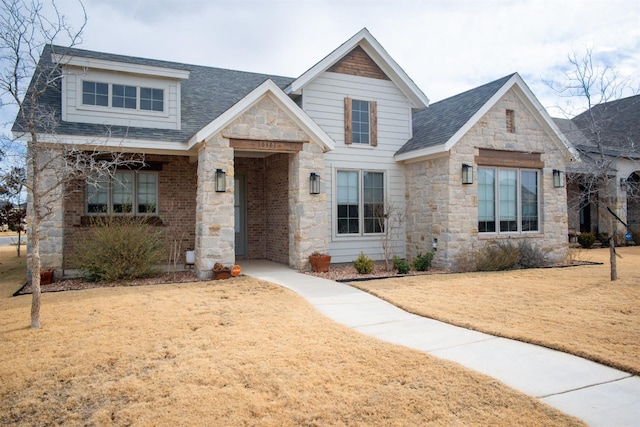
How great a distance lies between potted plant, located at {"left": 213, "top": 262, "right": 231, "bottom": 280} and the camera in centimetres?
983

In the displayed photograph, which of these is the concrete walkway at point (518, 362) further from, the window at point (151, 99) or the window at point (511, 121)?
the window at point (511, 121)


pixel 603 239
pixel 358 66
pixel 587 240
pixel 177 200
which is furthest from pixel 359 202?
pixel 603 239

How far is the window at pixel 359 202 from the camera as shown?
41.3ft

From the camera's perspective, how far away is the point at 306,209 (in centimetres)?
1093

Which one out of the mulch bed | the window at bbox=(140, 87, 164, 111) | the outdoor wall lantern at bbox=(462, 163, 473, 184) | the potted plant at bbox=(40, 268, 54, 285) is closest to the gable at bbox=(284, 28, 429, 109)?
the outdoor wall lantern at bbox=(462, 163, 473, 184)

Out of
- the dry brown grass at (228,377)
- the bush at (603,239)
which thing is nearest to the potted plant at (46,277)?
the dry brown grass at (228,377)

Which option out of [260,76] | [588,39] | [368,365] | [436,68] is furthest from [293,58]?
[368,365]

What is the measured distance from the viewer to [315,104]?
12.4 metres

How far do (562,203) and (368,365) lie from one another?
439 inches

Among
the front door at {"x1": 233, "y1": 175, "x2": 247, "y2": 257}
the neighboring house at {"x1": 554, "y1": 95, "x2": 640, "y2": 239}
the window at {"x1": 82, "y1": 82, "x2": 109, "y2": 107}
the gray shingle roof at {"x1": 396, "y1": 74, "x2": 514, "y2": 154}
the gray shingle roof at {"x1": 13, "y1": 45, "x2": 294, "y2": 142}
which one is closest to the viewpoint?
the gray shingle roof at {"x1": 13, "y1": 45, "x2": 294, "y2": 142}

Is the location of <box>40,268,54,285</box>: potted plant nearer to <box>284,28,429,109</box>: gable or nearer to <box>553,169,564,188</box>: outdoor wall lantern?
<box>284,28,429,109</box>: gable

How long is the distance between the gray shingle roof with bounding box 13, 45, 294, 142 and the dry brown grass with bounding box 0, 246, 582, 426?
5231mm

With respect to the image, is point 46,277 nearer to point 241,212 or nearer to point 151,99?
point 151,99

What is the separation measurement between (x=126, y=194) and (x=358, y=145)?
6.62 meters
